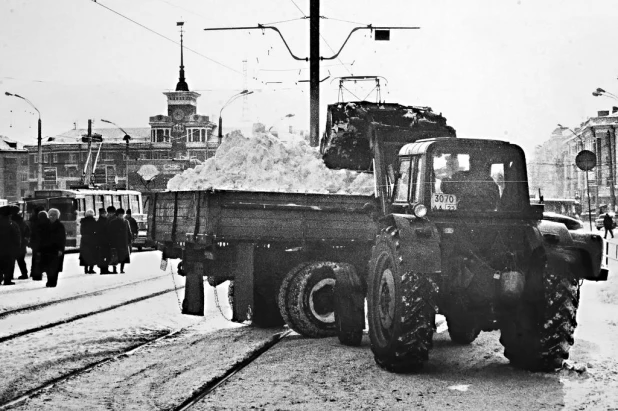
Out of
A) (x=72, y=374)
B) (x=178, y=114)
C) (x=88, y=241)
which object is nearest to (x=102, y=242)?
(x=88, y=241)

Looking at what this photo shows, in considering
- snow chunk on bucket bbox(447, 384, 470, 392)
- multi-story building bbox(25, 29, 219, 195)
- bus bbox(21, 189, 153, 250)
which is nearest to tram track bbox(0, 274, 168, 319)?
snow chunk on bucket bbox(447, 384, 470, 392)

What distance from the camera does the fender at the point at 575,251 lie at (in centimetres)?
973

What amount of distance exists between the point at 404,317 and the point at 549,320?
4.90 ft

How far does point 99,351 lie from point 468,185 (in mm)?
4647

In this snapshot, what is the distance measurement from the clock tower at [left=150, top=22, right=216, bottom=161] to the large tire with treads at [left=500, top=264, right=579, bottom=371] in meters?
101

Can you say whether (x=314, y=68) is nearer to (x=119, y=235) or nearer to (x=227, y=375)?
(x=119, y=235)

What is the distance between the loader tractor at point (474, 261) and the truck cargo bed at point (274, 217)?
6.40 ft

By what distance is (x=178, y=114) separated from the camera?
113625 millimetres

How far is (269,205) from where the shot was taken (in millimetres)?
12352

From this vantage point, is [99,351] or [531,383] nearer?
[531,383]

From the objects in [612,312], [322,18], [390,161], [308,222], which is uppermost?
[322,18]

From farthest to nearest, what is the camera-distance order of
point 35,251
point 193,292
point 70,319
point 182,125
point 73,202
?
1. point 182,125
2. point 73,202
3. point 35,251
4. point 70,319
5. point 193,292

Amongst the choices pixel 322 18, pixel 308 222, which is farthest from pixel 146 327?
pixel 322 18

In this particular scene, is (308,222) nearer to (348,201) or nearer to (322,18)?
(348,201)
